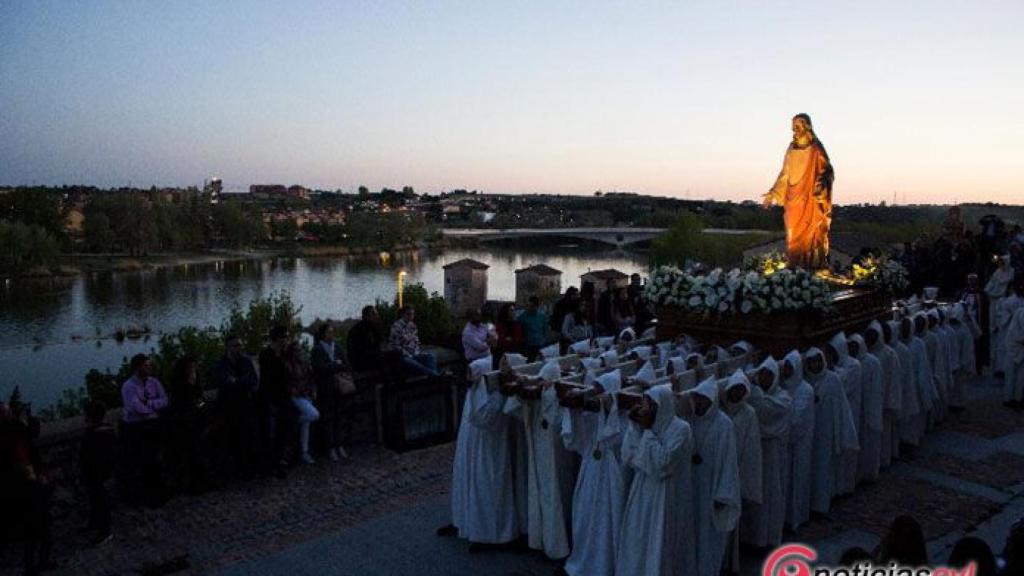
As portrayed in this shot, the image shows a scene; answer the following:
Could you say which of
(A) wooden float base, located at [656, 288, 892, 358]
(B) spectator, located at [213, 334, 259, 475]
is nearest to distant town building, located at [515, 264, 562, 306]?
(A) wooden float base, located at [656, 288, 892, 358]

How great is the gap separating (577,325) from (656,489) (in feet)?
22.4

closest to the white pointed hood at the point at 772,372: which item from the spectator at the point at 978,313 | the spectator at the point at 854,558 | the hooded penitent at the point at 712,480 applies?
the hooded penitent at the point at 712,480

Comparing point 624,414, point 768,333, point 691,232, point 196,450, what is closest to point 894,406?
point 768,333

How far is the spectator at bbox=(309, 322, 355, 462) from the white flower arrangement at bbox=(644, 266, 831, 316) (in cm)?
402

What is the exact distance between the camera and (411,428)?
34.8 feet

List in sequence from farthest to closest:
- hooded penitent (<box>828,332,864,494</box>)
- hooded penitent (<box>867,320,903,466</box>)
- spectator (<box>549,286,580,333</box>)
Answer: spectator (<box>549,286,580,333</box>)
hooded penitent (<box>867,320,903,466</box>)
hooded penitent (<box>828,332,864,494</box>)

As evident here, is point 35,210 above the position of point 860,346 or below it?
above

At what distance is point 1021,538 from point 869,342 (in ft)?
17.5

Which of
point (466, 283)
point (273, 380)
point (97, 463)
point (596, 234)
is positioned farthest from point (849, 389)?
point (596, 234)

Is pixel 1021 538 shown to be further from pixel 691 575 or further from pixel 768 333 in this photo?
pixel 768 333

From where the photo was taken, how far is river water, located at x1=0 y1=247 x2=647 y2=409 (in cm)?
3055

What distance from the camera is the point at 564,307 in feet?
43.4

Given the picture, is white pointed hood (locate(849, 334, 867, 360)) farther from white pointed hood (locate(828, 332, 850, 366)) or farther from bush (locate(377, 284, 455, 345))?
bush (locate(377, 284, 455, 345))

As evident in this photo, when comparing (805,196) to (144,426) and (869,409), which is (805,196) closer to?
(869,409)
